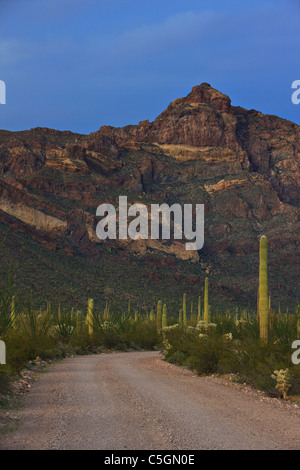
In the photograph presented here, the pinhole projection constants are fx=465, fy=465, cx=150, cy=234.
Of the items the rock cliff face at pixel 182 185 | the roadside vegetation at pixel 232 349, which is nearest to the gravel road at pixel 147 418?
the roadside vegetation at pixel 232 349

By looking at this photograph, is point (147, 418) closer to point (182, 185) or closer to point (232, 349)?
point (232, 349)

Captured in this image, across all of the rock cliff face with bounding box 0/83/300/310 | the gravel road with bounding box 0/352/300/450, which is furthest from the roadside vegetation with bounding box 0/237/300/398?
the rock cliff face with bounding box 0/83/300/310

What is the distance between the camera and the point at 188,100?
18362cm

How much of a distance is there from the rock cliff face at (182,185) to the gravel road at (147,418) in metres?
68.0

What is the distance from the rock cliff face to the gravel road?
6804cm

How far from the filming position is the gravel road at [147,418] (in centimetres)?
652

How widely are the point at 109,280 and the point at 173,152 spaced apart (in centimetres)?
9083

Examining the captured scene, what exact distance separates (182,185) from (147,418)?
5239 inches

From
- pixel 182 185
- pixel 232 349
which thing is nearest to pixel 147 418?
pixel 232 349

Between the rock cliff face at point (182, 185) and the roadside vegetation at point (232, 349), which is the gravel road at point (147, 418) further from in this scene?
the rock cliff face at point (182, 185)

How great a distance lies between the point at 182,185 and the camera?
140m

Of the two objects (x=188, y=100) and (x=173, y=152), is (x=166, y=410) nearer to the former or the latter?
(x=173, y=152)

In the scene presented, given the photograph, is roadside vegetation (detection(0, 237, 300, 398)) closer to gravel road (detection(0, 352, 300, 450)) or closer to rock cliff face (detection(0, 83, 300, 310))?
gravel road (detection(0, 352, 300, 450))
